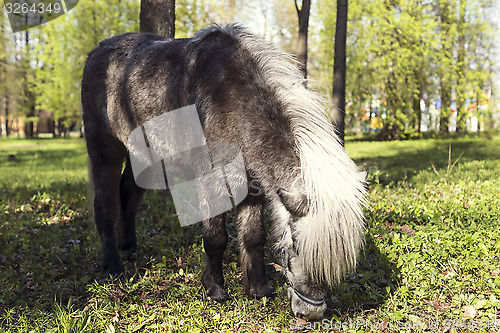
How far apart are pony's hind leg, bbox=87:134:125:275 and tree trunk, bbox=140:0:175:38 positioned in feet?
6.73

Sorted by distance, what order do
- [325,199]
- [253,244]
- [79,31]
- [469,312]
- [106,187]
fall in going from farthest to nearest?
[79,31] → [106,187] → [253,244] → [469,312] → [325,199]

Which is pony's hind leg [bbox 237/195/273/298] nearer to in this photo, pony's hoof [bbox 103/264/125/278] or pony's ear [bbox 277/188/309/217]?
pony's ear [bbox 277/188/309/217]

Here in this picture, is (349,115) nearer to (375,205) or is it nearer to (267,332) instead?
(375,205)

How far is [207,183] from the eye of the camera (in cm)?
354

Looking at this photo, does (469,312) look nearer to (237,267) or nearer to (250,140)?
(237,267)

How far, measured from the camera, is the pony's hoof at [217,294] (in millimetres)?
3678

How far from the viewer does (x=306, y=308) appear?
2859 mm

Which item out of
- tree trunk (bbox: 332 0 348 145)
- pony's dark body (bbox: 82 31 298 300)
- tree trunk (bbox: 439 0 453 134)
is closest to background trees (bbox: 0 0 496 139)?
tree trunk (bbox: 439 0 453 134)

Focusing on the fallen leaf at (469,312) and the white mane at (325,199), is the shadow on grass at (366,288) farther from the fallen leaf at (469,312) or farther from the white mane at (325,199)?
the white mane at (325,199)

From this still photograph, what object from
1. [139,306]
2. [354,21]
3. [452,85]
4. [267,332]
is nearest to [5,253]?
[139,306]

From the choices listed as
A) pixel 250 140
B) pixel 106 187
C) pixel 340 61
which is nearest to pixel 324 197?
pixel 250 140

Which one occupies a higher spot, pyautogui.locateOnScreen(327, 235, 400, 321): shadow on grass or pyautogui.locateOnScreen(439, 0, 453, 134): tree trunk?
pyautogui.locateOnScreen(439, 0, 453, 134): tree trunk

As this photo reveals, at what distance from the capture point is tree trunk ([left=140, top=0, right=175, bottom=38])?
5719 millimetres

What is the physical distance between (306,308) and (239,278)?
1.41 m
